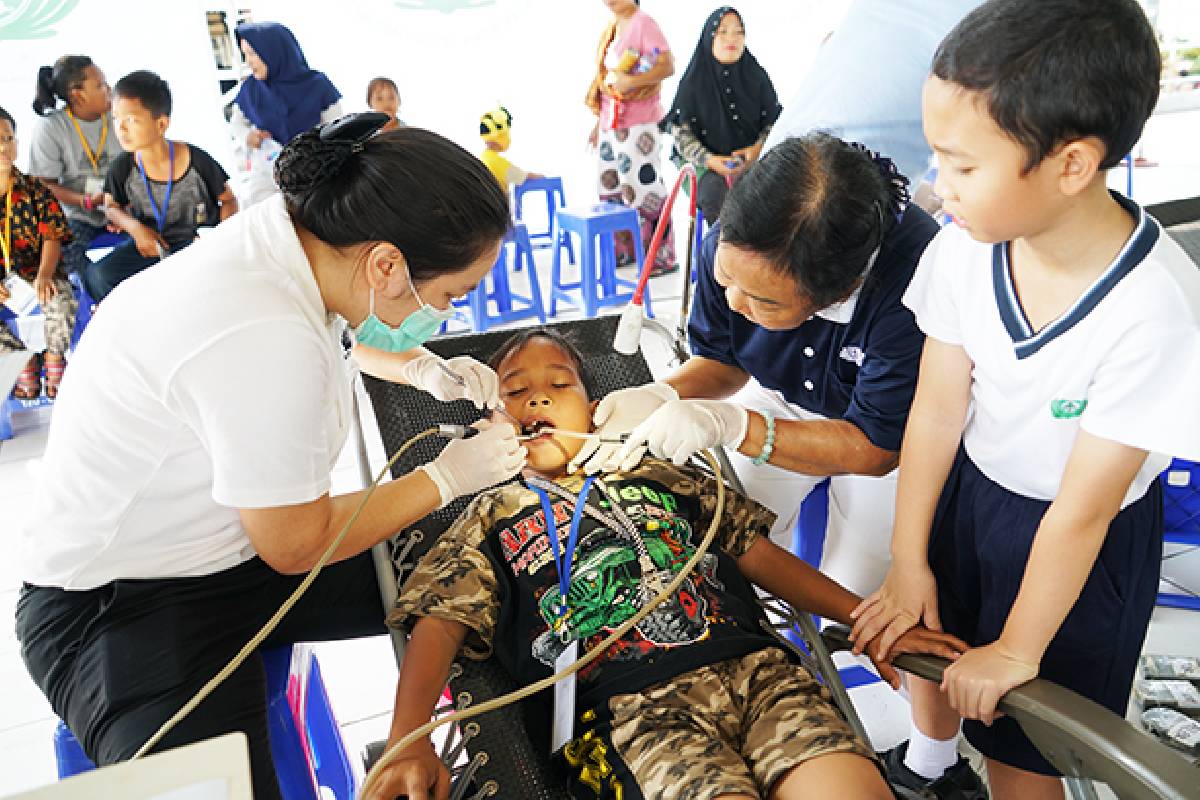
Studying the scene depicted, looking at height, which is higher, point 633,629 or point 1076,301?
point 1076,301

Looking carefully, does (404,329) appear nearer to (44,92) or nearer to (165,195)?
(165,195)

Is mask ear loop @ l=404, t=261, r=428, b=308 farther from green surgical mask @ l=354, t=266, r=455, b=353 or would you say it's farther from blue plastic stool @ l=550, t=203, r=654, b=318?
blue plastic stool @ l=550, t=203, r=654, b=318

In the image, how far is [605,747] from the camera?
1409mm

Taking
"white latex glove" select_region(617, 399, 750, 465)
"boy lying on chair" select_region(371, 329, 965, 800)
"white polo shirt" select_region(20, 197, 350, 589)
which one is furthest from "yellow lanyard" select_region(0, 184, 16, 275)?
"white latex glove" select_region(617, 399, 750, 465)

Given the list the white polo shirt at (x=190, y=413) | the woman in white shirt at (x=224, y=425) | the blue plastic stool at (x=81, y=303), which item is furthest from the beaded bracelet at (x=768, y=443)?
the blue plastic stool at (x=81, y=303)

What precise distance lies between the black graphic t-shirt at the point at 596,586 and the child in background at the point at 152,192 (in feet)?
10.2

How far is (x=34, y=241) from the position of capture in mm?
3934

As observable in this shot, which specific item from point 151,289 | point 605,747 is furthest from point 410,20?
point 605,747

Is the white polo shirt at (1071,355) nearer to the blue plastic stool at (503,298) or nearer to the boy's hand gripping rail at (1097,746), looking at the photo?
the boy's hand gripping rail at (1097,746)

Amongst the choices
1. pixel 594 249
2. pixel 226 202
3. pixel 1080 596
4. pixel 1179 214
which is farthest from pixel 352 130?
pixel 594 249

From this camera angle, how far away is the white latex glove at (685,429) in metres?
1.58

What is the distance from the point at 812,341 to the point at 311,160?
1024mm

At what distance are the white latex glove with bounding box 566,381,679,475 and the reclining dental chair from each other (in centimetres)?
31

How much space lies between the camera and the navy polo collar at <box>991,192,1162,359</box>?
116cm
